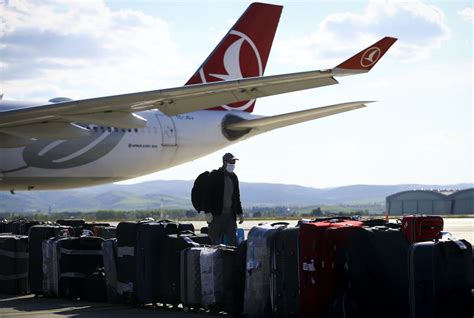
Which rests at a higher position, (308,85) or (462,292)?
(308,85)

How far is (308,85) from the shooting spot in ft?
51.1

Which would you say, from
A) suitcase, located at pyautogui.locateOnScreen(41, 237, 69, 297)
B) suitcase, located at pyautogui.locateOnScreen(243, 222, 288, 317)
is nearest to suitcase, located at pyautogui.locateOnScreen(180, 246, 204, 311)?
suitcase, located at pyautogui.locateOnScreen(243, 222, 288, 317)

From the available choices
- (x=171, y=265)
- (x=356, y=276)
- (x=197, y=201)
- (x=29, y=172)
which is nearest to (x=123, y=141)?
(x=29, y=172)

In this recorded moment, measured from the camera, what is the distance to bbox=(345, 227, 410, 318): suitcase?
8.39 m

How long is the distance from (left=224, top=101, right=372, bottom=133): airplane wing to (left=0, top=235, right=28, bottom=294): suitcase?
32.2 feet

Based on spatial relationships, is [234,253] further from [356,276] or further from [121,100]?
[121,100]

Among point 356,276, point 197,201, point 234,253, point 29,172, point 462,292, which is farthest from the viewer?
point 29,172

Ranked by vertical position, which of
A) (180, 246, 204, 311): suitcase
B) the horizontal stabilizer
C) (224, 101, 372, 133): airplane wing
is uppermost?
(224, 101, 372, 133): airplane wing

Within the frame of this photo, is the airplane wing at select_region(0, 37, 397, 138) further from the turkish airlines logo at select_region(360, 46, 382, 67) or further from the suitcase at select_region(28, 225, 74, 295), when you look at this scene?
the suitcase at select_region(28, 225, 74, 295)

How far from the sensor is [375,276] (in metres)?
8.49

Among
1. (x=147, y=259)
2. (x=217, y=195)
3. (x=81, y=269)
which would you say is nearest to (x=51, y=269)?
(x=81, y=269)

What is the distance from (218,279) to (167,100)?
6.78m

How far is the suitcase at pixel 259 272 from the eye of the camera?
939 cm

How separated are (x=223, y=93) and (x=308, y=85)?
5.29 ft
